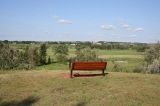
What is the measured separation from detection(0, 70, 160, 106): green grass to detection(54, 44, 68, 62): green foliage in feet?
274

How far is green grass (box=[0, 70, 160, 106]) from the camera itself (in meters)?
11.3

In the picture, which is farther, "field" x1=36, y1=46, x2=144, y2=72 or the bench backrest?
"field" x1=36, y1=46, x2=144, y2=72

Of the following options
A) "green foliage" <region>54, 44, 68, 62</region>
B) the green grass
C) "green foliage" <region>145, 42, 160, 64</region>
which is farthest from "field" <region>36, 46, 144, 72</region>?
the green grass

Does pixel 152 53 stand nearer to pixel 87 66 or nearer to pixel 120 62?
pixel 87 66

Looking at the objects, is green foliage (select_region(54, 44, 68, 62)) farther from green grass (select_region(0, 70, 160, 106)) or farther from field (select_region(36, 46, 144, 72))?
green grass (select_region(0, 70, 160, 106))

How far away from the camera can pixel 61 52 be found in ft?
330

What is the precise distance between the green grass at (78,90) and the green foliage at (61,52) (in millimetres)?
83641

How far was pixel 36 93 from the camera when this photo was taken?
488 inches

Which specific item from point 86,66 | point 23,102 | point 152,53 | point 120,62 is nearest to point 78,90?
point 23,102

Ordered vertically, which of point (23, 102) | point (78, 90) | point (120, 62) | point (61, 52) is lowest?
point (120, 62)

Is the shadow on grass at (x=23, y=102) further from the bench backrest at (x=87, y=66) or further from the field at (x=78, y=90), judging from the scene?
the bench backrest at (x=87, y=66)

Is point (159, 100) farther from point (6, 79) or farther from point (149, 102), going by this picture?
point (6, 79)

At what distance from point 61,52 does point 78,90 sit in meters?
88.4

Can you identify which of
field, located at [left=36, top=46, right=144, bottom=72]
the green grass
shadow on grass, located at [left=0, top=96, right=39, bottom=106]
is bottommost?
field, located at [left=36, top=46, right=144, bottom=72]
